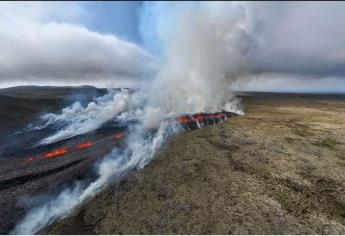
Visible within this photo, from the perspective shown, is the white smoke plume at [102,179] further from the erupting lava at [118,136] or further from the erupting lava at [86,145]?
the erupting lava at [86,145]

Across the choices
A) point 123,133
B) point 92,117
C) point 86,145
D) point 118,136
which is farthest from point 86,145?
point 92,117

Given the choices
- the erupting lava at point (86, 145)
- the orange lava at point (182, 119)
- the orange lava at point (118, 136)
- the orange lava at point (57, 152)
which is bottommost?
the orange lava at point (57, 152)

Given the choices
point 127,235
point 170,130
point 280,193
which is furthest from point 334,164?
point 170,130

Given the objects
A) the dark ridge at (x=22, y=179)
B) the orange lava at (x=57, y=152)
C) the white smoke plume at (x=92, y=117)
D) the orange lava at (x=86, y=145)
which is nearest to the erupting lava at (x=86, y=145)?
the orange lava at (x=86, y=145)

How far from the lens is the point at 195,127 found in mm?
48844

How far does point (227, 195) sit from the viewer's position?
20.3 metres

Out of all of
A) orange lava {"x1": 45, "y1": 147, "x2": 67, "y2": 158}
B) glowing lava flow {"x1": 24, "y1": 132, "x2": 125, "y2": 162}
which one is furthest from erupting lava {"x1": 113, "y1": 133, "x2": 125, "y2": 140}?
orange lava {"x1": 45, "y1": 147, "x2": 67, "y2": 158}

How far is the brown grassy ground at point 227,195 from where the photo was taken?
1656cm

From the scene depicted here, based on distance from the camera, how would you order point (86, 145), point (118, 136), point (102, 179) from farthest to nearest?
1. point (118, 136)
2. point (86, 145)
3. point (102, 179)

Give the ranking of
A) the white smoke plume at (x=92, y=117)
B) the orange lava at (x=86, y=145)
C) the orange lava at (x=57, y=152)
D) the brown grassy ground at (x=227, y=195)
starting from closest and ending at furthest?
the brown grassy ground at (x=227, y=195) < the orange lava at (x=57, y=152) < the orange lava at (x=86, y=145) < the white smoke plume at (x=92, y=117)

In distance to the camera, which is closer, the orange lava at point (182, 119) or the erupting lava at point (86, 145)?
the erupting lava at point (86, 145)

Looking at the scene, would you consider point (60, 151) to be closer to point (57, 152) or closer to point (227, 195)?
point (57, 152)

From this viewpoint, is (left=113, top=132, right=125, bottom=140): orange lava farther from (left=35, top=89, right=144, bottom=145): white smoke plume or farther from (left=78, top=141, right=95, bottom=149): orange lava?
(left=35, top=89, right=144, bottom=145): white smoke plume

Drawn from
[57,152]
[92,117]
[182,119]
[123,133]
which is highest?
[92,117]
